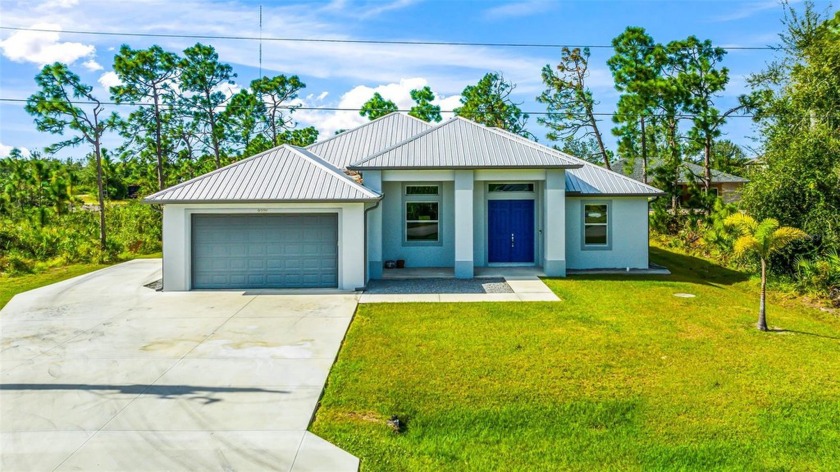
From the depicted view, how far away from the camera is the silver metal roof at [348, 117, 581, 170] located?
45.7 feet

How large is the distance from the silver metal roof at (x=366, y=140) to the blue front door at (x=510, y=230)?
14.6 feet

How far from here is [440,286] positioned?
13.1 metres

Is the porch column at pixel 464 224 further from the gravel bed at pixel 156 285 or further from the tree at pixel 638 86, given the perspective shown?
the tree at pixel 638 86

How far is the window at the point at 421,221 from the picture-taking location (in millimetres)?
16047

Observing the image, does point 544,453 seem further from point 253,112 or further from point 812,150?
point 253,112

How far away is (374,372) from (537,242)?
1020 centimetres

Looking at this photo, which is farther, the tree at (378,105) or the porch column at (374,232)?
the tree at (378,105)

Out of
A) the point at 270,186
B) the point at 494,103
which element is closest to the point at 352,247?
the point at 270,186

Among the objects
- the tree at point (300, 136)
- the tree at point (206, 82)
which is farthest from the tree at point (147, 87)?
the tree at point (300, 136)

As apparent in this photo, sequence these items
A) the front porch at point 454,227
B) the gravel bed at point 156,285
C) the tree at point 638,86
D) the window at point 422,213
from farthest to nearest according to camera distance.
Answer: the tree at point 638,86 < the window at point 422,213 < the front porch at point 454,227 < the gravel bed at point 156,285

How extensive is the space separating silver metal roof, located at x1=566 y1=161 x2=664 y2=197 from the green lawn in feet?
19.0

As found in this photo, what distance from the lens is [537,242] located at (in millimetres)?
15828

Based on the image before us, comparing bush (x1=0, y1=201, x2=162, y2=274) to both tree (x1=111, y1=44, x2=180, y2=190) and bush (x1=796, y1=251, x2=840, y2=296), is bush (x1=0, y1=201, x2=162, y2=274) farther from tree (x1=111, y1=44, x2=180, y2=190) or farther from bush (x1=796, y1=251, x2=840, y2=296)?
bush (x1=796, y1=251, x2=840, y2=296)

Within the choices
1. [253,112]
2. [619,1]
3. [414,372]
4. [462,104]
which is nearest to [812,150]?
[619,1]
